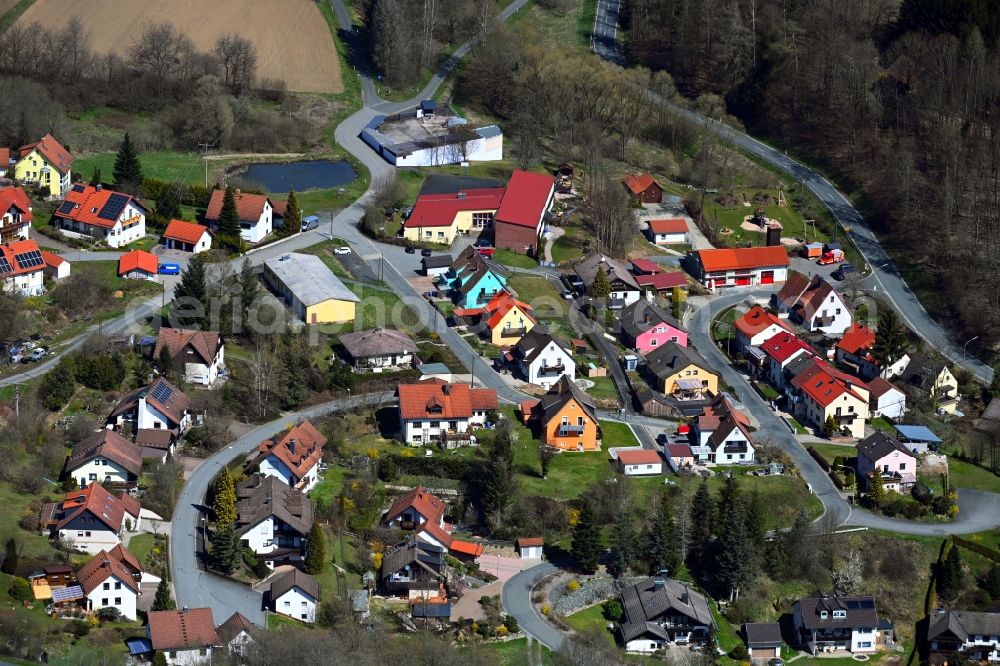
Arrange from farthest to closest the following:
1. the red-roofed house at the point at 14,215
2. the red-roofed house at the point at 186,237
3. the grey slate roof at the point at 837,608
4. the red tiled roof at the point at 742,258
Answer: the red tiled roof at the point at 742,258 → the red-roofed house at the point at 186,237 → the red-roofed house at the point at 14,215 → the grey slate roof at the point at 837,608

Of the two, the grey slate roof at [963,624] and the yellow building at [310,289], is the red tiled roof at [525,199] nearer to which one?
the yellow building at [310,289]

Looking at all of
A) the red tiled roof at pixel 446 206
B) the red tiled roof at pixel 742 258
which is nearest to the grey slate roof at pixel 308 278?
the red tiled roof at pixel 446 206

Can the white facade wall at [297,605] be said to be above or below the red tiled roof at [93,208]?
below

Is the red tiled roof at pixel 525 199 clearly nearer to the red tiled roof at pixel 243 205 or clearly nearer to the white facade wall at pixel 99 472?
the red tiled roof at pixel 243 205

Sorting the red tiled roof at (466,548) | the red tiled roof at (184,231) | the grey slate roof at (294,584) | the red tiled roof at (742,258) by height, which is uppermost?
the red tiled roof at (184,231)

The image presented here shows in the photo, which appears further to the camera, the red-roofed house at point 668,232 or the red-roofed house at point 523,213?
the red-roofed house at point 668,232

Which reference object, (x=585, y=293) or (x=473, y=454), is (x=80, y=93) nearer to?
(x=585, y=293)

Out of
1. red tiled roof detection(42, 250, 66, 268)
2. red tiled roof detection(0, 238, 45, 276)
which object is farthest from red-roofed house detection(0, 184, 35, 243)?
red tiled roof detection(42, 250, 66, 268)

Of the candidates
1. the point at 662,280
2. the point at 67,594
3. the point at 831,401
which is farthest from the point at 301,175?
the point at 67,594

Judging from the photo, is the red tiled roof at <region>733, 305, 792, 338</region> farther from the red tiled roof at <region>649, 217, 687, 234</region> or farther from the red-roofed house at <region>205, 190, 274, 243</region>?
the red-roofed house at <region>205, 190, 274, 243</region>

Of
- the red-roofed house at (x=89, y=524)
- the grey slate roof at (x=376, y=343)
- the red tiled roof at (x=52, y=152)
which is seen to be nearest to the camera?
the red-roofed house at (x=89, y=524)
